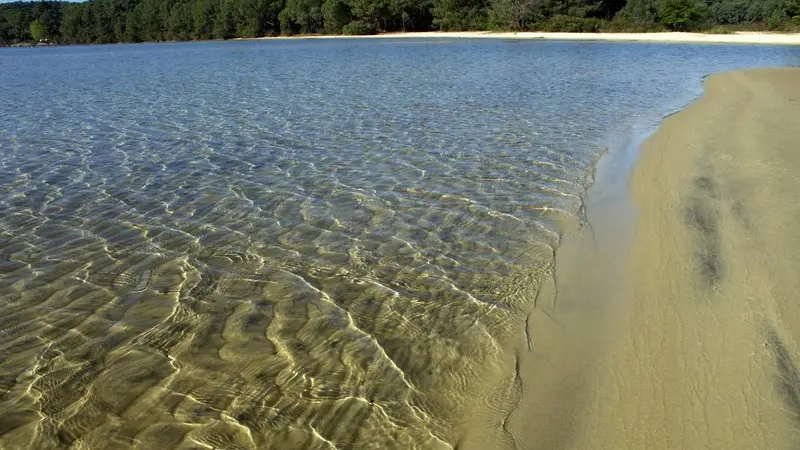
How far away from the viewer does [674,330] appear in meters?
4.08

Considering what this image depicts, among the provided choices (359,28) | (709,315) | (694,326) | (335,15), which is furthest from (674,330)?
(335,15)

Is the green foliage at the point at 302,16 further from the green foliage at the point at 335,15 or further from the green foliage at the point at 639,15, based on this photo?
the green foliage at the point at 639,15

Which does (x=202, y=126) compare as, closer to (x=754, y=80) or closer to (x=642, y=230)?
(x=642, y=230)

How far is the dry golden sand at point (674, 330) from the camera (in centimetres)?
312

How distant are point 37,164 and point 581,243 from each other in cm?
896

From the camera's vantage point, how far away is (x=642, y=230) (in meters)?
6.01

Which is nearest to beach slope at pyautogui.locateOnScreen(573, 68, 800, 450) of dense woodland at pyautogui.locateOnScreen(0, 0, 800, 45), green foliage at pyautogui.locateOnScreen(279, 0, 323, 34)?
dense woodland at pyautogui.locateOnScreen(0, 0, 800, 45)

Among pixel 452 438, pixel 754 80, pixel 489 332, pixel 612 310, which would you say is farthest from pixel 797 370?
pixel 754 80

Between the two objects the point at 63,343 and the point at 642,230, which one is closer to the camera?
the point at 63,343

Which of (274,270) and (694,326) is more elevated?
(274,270)

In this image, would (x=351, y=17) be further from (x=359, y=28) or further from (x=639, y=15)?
(x=639, y=15)

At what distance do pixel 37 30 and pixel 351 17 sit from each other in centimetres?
8676

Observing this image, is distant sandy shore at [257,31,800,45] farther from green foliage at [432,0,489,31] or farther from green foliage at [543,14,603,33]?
green foliage at [432,0,489,31]

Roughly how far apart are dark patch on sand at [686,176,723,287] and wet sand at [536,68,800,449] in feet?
0.06
